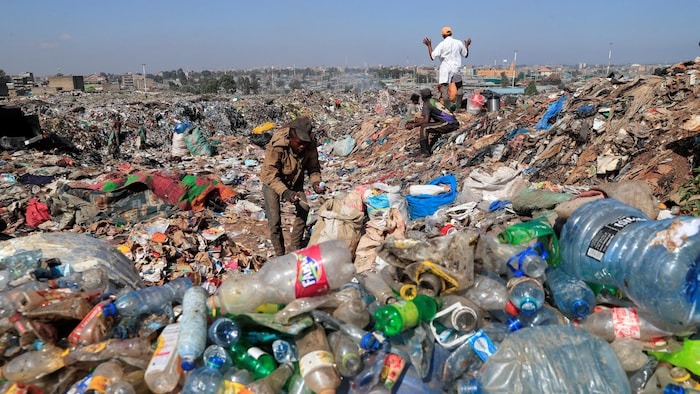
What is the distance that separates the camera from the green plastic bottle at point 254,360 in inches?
73.5

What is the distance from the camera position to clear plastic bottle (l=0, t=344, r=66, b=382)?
1.77m

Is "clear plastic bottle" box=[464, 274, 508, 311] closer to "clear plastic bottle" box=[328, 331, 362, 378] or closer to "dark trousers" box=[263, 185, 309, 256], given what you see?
"clear plastic bottle" box=[328, 331, 362, 378]

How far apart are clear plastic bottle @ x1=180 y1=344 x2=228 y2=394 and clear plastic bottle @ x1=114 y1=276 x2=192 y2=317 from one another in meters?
0.50

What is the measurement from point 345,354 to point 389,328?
0.23 metres

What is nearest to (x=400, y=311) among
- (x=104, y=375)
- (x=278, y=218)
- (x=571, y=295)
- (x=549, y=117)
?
(x=571, y=295)

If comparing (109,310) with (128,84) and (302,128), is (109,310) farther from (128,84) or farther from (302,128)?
(128,84)

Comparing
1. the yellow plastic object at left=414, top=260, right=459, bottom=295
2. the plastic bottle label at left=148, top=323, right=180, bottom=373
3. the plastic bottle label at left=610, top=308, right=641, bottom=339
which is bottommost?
the plastic bottle label at left=148, top=323, right=180, bottom=373

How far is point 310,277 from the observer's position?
6.89 ft

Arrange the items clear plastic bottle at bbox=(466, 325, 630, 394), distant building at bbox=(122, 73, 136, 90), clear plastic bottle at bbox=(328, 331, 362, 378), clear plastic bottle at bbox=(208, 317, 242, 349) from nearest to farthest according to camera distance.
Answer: clear plastic bottle at bbox=(466, 325, 630, 394), clear plastic bottle at bbox=(328, 331, 362, 378), clear plastic bottle at bbox=(208, 317, 242, 349), distant building at bbox=(122, 73, 136, 90)

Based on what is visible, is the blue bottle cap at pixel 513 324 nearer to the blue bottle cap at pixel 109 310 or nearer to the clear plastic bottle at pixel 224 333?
the clear plastic bottle at pixel 224 333

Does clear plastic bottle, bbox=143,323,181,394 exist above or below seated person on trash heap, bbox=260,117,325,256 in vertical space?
below

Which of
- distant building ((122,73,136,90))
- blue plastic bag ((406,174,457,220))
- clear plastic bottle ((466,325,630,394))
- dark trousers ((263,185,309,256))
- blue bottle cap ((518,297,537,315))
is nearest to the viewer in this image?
clear plastic bottle ((466,325,630,394))

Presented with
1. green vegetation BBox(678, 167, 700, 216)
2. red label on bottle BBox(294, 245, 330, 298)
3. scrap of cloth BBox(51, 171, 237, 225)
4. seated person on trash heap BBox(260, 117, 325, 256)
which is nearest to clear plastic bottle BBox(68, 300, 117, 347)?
red label on bottle BBox(294, 245, 330, 298)

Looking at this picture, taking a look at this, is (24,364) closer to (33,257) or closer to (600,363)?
(33,257)
